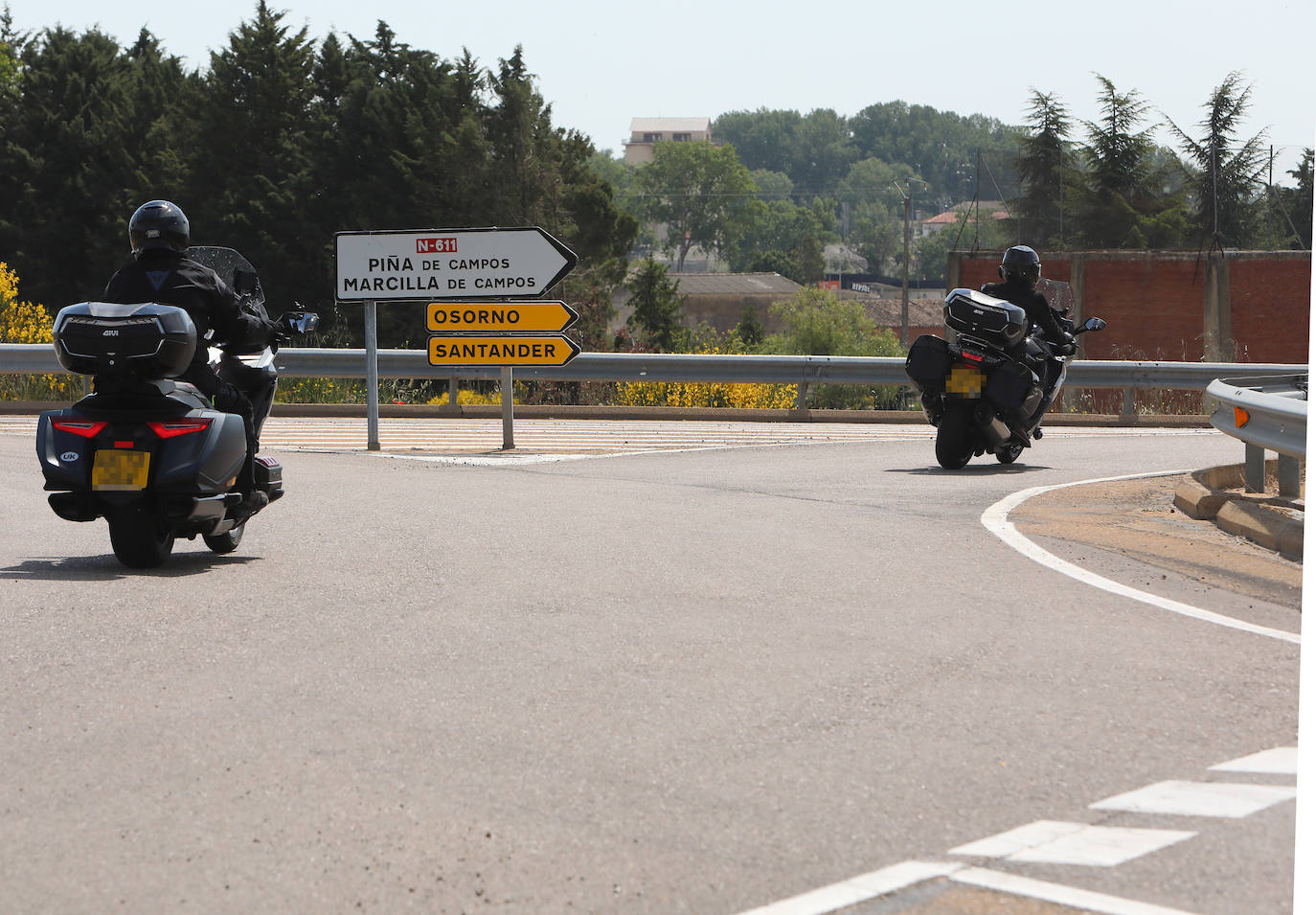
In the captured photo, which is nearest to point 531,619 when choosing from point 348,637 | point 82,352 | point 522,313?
point 348,637

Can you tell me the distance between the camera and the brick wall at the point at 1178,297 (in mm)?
35656

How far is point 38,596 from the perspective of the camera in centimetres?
684

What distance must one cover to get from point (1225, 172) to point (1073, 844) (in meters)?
32.9

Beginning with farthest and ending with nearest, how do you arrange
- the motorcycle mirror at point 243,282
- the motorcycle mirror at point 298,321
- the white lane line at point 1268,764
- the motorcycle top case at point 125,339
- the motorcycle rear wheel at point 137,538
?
the motorcycle mirror at point 298,321
the motorcycle mirror at point 243,282
the motorcycle rear wheel at point 137,538
the motorcycle top case at point 125,339
the white lane line at point 1268,764

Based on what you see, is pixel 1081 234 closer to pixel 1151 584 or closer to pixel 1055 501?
pixel 1055 501

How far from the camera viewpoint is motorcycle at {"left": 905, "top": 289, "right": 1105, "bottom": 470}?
12805 mm

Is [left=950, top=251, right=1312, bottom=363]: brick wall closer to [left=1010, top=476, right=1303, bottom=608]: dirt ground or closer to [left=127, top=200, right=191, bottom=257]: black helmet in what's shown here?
[left=1010, top=476, right=1303, bottom=608]: dirt ground

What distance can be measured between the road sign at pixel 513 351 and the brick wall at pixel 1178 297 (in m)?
22.2

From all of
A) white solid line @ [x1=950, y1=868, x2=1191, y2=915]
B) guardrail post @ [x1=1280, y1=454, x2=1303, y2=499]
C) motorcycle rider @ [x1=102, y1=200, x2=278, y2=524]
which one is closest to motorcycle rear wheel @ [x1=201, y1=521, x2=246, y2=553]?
motorcycle rider @ [x1=102, y1=200, x2=278, y2=524]

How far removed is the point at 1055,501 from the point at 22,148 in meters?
54.8

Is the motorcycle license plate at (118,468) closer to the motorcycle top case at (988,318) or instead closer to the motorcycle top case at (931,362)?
the motorcycle top case at (931,362)

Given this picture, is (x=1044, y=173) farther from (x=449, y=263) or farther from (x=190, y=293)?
(x=190, y=293)

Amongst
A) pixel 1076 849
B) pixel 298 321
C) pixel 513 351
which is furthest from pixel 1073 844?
pixel 513 351

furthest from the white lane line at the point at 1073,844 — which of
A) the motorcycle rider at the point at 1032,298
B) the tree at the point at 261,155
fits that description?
the tree at the point at 261,155
